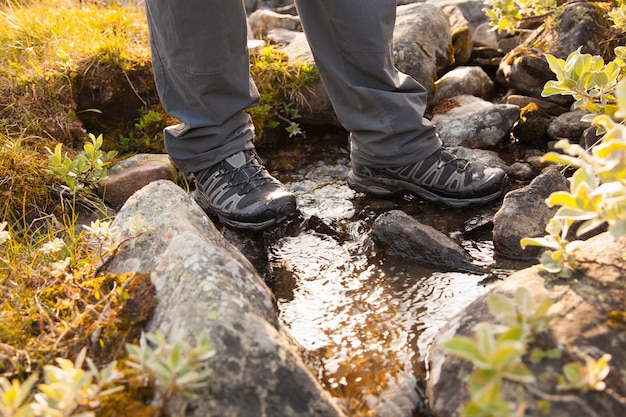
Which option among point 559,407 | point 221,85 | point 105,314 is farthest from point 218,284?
point 221,85

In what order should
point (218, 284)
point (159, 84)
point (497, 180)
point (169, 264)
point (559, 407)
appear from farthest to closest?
1. point (497, 180)
2. point (159, 84)
3. point (169, 264)
4. point (218, 284)
5. point (559, 407)

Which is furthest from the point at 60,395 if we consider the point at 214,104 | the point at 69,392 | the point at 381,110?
the point at 381,110

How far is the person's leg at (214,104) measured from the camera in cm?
296

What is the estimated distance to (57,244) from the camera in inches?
101

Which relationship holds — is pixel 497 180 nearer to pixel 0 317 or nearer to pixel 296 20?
pixel 0 317

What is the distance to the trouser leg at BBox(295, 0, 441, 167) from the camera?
10.7 feet

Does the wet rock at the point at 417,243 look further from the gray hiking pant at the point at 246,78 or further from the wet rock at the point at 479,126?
the wet rock at the point at 479,126

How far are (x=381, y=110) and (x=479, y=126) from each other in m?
1.12

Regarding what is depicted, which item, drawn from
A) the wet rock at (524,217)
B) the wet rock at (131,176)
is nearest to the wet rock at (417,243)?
the wet rock at (524,217)

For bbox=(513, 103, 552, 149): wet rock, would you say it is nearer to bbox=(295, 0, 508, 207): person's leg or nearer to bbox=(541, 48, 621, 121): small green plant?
bbox=(295, 0, 508, 207): person's leg

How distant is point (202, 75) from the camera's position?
121 inches

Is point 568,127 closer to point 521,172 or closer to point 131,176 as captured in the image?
point 521,172

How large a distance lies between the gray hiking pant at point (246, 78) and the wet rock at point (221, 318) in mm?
881

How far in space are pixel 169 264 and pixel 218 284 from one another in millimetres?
277
